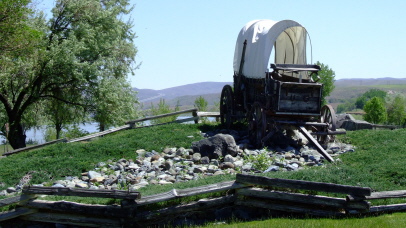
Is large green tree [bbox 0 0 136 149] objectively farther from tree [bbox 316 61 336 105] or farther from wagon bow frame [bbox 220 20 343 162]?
tree [bbox 316 61 336 105]

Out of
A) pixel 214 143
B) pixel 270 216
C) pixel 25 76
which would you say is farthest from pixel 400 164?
pixel 25 76

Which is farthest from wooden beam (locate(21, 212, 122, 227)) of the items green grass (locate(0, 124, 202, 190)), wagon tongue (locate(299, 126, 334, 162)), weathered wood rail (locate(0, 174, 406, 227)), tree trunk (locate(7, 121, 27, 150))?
tree trunk (locate(7, 121, 27, 150))

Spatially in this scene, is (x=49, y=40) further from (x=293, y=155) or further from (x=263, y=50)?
(x=293, y=155)

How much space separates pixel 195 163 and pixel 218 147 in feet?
2.95

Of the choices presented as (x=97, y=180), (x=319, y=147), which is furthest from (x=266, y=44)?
(x=97, y=180)

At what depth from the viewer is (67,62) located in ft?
80.2

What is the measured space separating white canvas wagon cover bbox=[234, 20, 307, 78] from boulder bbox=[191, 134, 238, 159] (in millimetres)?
3024

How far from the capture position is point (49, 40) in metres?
26.0

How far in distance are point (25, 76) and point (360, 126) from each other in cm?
1699

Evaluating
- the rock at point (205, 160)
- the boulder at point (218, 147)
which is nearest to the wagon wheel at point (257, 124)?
the boulder at point (218, 147)

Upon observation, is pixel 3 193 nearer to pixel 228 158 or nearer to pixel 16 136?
pixel 228 158

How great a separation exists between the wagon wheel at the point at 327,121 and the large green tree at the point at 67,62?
13.0 metres

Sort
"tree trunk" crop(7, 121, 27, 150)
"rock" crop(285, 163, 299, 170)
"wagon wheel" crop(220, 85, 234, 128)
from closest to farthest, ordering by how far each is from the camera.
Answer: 1. "rock" crop(285, 163, 299, 170)
2. "wagon wheel" crop(220, 85, 234, 128)
3. "tree trunk" crop(7, 121, 27, 150)

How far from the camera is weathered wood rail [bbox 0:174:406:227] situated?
9391 mm
